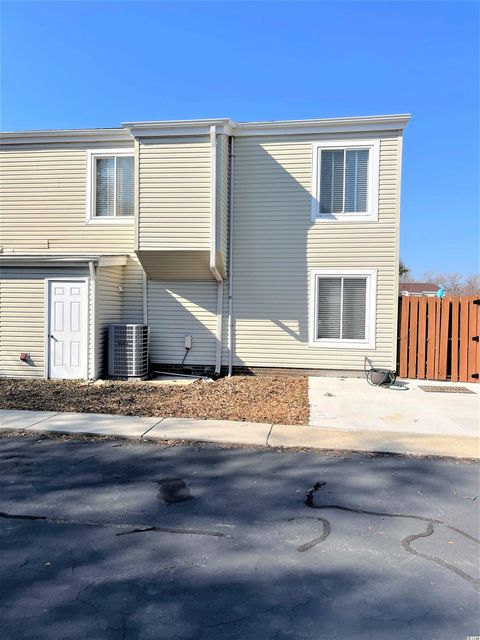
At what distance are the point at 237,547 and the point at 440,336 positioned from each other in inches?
352

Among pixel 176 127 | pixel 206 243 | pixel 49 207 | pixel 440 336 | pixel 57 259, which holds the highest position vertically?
pixel 176 127

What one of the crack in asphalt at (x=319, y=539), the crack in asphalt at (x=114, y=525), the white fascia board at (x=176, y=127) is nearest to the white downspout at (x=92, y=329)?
the white fascia board at (x=176, y=127)

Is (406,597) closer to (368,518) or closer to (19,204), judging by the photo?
(368,518)

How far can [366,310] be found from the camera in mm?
10961

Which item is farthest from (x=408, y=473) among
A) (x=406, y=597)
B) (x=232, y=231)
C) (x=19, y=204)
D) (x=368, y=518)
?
(x=19, y=204)

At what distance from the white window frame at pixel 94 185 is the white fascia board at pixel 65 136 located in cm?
28

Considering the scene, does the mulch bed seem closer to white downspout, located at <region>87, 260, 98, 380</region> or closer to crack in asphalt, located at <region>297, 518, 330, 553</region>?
white downspout, located at <region>87, 260, 98, 380</region>

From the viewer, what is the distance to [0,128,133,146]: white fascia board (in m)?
11.4

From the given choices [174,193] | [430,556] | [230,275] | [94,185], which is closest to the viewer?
[430,556]

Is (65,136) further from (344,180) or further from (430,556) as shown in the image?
(430,556)

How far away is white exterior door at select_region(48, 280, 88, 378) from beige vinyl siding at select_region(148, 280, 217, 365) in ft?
5.97

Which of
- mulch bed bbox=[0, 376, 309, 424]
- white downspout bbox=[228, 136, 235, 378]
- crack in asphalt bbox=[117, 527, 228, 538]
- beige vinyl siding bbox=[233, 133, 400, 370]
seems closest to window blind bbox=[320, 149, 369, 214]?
beige vinyl siding bbox=[233, 133, 400, 370]

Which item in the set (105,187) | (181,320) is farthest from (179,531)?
(105,187)

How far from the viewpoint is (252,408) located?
7844mm
